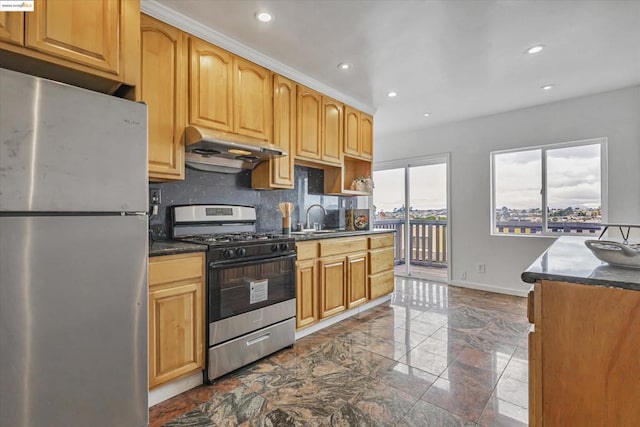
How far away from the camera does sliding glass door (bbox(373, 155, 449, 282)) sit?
16.4 feet

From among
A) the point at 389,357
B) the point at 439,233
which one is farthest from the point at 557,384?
the point at 439,233

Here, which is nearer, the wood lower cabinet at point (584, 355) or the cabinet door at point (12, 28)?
the wood lower cabinet at point (584, 355)

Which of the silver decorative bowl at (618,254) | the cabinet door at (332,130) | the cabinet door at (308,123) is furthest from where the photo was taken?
the cabinet door at (332,130)

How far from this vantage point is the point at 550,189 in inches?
157

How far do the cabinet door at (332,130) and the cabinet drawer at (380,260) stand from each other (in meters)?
1.16

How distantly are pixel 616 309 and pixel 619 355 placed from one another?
0.15 meters

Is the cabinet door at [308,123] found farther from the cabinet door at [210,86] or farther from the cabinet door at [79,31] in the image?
the cabinet door at [79,31]

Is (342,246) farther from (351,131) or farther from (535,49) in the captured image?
(535,49)

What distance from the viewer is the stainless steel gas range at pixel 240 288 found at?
2047mm

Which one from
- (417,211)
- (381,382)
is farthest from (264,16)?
(417,211)

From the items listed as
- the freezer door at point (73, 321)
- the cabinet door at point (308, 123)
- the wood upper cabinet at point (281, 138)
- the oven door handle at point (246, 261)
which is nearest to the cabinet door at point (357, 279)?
the oven door handle at point (246, 261)

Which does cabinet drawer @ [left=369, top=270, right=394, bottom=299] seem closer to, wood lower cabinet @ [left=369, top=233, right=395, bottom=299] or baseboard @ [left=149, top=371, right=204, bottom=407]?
wood lower cabinet @ [left=369, top=233, right=395, bottom=299]

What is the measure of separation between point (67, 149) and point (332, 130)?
102 inches

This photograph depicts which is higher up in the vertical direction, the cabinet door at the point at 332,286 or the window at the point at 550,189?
the window at the point at 550,189
